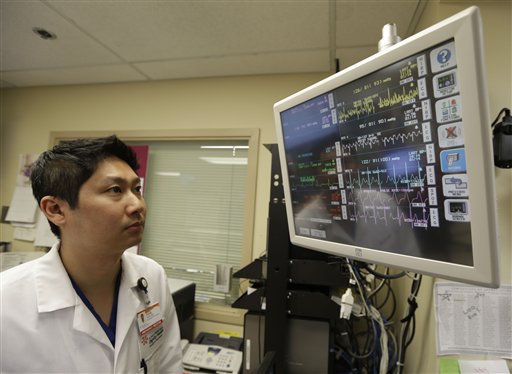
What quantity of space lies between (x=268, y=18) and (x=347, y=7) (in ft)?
1.28

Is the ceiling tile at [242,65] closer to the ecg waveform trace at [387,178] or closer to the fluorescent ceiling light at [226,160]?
the fluorescent ceiling light at [226,160]

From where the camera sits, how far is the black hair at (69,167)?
3.06 ft

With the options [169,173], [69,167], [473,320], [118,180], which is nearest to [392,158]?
[473,320]

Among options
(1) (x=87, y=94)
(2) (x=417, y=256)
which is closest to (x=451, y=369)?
(2) (x=417, y=256)

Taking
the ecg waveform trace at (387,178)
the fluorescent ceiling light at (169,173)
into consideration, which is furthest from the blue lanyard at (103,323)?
the fluorescent ceiling light at (169,173)

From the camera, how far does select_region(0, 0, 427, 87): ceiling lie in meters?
1.39

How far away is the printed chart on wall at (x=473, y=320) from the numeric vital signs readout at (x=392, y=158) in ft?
1.66

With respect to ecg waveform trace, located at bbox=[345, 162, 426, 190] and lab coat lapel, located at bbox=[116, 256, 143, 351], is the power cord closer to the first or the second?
ecg waveform trace, located at bbox=[345, 162, 426, 190]

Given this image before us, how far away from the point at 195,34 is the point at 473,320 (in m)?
1.87

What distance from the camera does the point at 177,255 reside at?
2189mm

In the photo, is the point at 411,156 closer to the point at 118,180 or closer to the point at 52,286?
the point at 118,180

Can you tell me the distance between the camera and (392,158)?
690mm

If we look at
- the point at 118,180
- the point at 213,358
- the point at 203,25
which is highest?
the point at 203,25

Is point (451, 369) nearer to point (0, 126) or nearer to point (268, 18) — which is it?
point (268, 18)
